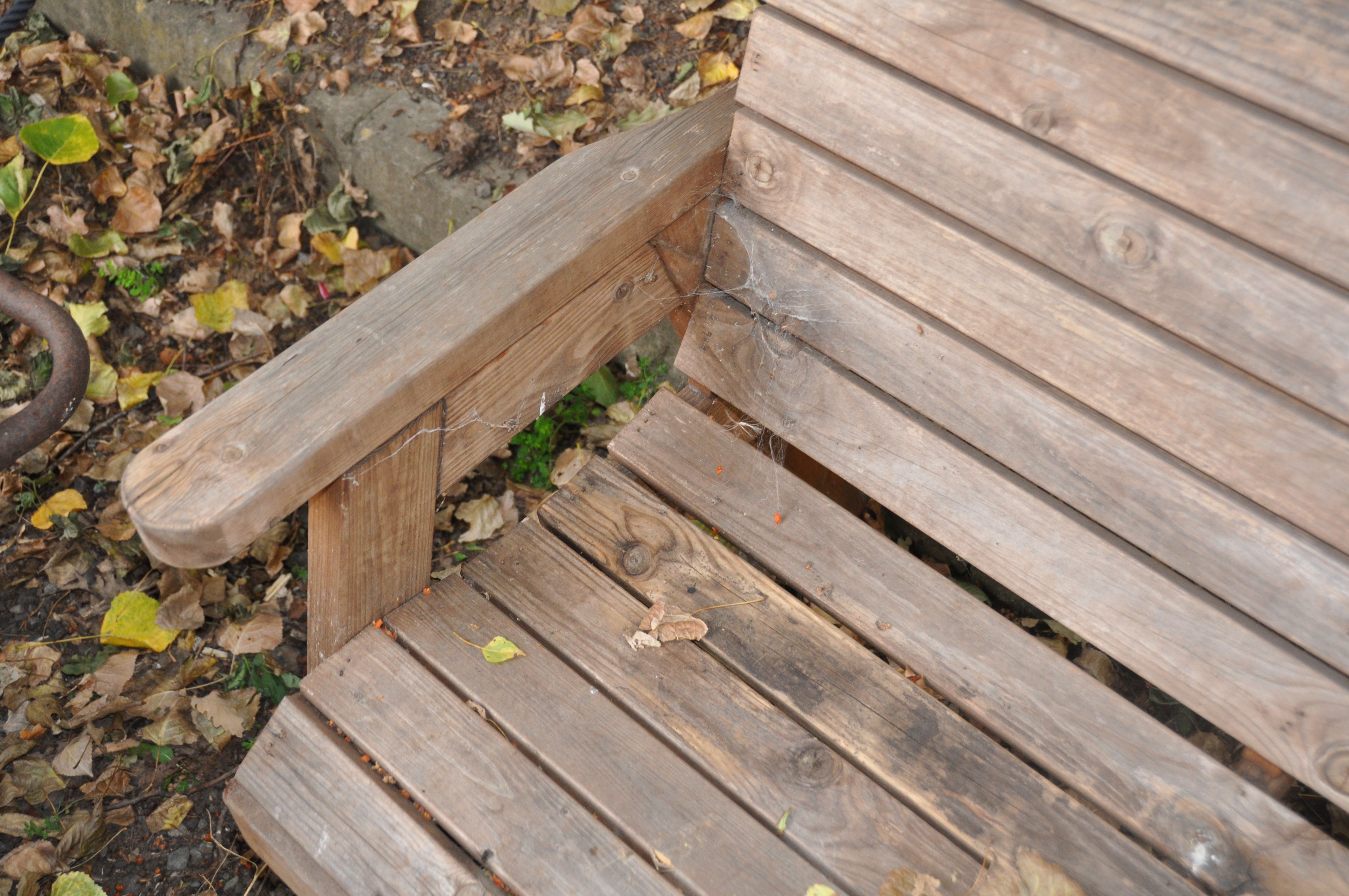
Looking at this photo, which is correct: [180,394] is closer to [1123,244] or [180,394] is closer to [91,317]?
[91,317]

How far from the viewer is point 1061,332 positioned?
133 centimetres

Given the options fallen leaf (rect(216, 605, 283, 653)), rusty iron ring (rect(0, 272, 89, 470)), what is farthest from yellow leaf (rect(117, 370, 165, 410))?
rusty iron ring (rect(0, 272, 89, 470))

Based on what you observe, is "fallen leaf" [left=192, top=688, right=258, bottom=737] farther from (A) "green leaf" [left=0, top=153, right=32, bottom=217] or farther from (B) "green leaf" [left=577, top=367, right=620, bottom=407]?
(A) "green leaf" [left=0, top=153, right=32, bottom=217]

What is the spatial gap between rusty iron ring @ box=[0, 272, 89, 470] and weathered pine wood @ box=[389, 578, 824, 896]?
548mm

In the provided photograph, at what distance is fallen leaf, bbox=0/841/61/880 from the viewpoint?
1.71m

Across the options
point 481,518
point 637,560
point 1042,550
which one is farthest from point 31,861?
point 1042,550

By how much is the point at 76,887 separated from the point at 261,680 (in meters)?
0.47

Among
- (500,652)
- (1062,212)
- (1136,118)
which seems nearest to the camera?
(1136,118)

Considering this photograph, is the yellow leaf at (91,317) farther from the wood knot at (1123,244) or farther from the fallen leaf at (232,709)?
the wood knot at (1123,244)

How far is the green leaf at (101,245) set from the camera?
8.31 ft

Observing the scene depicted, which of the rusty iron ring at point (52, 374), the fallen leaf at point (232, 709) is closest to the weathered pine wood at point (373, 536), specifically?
the rusty iron ring at point (52, 374)

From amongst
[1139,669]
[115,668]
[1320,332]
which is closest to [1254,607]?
[1139,669]

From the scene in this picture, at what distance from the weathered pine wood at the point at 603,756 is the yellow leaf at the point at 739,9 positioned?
1.69m

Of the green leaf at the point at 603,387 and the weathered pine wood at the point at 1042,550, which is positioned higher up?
the weathered pine wood at the point at 1042,550
